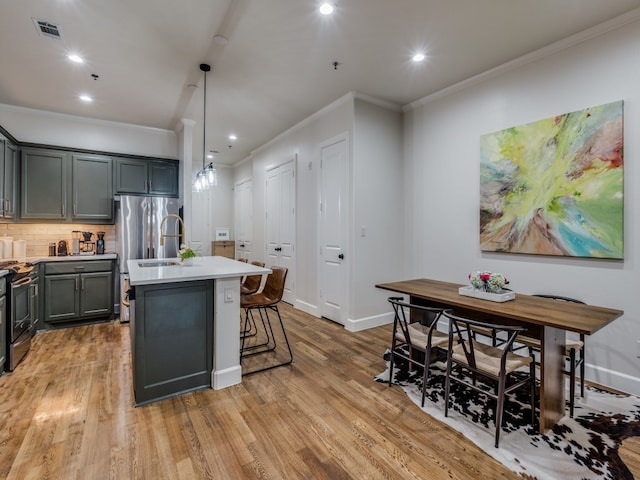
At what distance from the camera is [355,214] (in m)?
4.05

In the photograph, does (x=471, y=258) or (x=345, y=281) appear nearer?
(x=471, y=258)

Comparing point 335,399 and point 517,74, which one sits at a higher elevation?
point 517,74

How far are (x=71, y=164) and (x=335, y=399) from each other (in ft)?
15.5

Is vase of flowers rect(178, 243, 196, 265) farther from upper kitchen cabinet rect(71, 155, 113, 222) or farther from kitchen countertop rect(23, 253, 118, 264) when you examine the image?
upper kitchen cabinet rect(71, 155, 113, 222)

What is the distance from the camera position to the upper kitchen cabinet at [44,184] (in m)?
4.26

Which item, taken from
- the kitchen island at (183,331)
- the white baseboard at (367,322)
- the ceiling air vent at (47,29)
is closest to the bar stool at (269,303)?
the kitchen island at (183,331)

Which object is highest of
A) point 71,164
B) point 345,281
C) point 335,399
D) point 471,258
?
point 71,164

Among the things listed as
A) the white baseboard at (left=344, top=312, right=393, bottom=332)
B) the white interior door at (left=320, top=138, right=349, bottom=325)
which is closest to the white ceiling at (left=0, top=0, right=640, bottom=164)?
the white interior door at (left=320, top=138, right=349, bottom=325)

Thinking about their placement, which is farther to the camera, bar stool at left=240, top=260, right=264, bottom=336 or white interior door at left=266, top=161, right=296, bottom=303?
white interior door at left=266, top=161, right=296, bottom=303

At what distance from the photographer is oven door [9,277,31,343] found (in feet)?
9.70

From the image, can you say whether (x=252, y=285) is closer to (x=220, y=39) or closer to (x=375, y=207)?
(x=375, y=207)

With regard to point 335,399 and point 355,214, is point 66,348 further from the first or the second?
point 355,214

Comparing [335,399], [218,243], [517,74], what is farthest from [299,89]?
[218,243]

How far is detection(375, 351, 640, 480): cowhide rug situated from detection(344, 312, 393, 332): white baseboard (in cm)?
139
